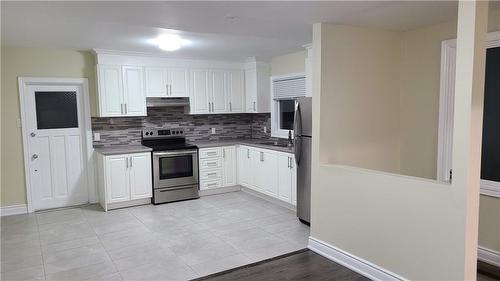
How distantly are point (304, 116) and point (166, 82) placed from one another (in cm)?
259

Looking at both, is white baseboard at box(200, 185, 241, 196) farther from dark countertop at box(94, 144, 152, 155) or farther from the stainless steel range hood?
the stainless steel range hood

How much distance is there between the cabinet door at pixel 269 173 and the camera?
16.9 feet

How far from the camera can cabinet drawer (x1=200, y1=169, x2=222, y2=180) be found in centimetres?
581

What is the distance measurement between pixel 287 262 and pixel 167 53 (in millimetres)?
3584

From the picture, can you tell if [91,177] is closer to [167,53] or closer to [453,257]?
[167,53]

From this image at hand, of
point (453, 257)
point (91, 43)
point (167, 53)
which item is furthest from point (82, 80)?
point (453, 257)

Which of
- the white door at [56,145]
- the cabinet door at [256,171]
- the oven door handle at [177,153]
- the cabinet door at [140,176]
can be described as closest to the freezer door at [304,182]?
the cabinet door at [256,171]

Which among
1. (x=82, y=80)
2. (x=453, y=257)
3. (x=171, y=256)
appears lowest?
(x=171, y=256)

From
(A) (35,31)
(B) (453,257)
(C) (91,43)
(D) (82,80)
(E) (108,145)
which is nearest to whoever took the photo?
(B) (453,257)

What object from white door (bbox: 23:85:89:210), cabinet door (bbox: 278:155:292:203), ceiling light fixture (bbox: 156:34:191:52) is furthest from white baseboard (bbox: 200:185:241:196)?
ceiling light fixture (bbox: 156:34:191:52)

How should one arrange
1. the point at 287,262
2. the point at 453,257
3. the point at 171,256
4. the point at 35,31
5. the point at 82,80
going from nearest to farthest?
1. the point at 453,257
2. the point at 287,262
3. the point at 171,256
4. the point at 35,31
5. the point at 82,80

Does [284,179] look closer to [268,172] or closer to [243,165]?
[268,172]

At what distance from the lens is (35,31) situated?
388 cm

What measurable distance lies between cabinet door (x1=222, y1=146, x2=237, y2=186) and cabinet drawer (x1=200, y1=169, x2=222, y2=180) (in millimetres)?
93
